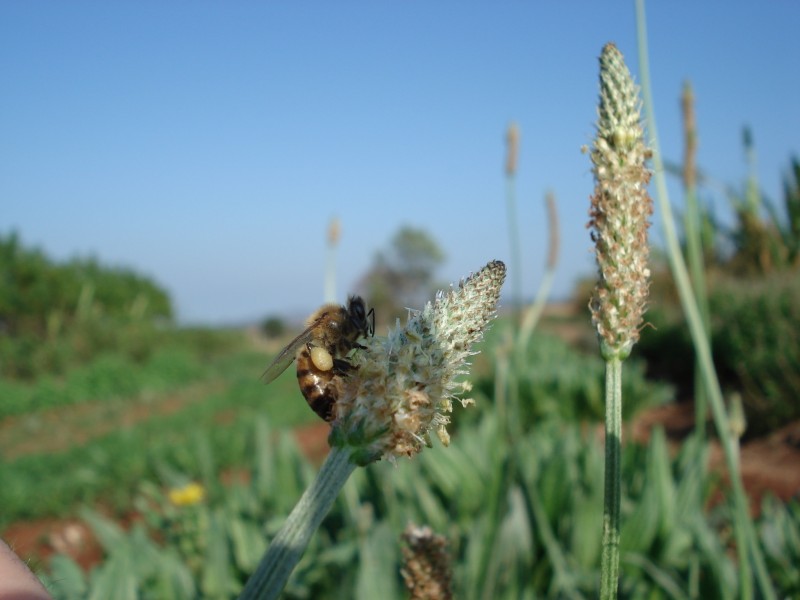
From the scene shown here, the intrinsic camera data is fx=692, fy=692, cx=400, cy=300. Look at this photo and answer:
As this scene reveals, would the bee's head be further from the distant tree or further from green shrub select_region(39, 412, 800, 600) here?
the distant tree

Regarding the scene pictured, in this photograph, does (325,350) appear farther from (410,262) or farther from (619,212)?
(410,262)

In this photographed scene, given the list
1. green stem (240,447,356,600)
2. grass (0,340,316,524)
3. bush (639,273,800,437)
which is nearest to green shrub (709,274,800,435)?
bush (639,273,800,437)

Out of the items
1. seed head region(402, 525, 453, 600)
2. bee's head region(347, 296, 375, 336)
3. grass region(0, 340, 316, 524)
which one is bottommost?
grass region(0, 340, 316, 524)

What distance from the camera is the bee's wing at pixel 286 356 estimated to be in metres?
1.02

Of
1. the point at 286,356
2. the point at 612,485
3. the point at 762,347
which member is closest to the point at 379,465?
the point at 286,356

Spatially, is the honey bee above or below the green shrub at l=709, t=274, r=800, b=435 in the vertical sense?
above

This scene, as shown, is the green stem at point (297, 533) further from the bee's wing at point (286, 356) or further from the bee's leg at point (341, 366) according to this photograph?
the bee's wing at point (286, 356)

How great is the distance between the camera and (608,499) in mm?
667

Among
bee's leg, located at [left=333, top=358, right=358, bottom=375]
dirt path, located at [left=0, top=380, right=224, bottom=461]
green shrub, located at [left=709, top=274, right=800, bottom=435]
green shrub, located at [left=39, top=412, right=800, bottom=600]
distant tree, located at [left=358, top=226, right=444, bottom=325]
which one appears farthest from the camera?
distant tree, located at [left=358, top=226, right=444, bottom=325]

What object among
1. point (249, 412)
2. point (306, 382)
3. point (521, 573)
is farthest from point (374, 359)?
point (249, 412)

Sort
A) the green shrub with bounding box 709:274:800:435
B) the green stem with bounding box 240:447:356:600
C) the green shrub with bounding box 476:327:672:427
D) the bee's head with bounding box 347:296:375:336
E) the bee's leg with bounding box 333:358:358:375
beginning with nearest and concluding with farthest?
the green stem with bounding box 240:447:356:600 < the bee's leg with bounding box 333:358:358:375 < the bee's head with bounding box 347:296:375:336 < the green shrub with bounding box 709:274:800:435 < the green shrub with bounding box 476:327:672:427

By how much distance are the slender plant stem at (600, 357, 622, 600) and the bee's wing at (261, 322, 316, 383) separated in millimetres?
481

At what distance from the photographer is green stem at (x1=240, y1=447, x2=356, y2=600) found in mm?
572

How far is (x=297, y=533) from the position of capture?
59cm
